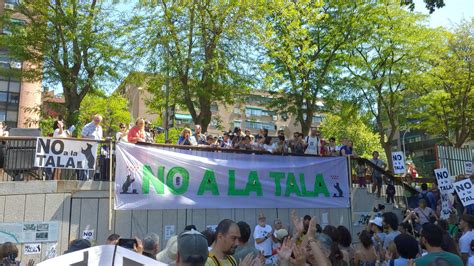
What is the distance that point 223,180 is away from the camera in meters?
11.3

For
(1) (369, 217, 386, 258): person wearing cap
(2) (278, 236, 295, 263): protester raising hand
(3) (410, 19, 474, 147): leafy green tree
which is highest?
(3) (410, 19, 474, 147): leafy green tree

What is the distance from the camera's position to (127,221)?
406 inches

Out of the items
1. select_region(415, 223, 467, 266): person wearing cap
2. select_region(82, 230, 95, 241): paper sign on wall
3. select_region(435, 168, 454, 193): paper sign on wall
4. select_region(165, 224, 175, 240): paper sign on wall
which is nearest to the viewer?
select_region(415, 223, 467, 266): person wearing cap

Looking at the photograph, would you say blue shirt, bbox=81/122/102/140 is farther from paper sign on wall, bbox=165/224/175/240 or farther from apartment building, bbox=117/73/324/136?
apartment building, bbox=117/73/324/136

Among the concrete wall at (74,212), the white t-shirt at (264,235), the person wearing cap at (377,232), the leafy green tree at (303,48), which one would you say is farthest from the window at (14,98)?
the person wearing cap at (377,232)

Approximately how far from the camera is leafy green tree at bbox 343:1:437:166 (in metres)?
23.3

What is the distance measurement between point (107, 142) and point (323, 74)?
14.6 meters

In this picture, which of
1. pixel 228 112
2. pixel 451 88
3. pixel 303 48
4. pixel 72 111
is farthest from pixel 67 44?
pixel 451 88

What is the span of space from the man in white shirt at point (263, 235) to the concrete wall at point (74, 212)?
66.7 inches

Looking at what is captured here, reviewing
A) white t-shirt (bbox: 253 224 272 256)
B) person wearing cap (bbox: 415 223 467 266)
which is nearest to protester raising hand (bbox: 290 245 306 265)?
person wearing cap (bbox: 415 223 467 266)

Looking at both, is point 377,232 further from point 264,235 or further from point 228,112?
point 228,112

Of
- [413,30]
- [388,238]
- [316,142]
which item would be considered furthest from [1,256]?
[413,30]

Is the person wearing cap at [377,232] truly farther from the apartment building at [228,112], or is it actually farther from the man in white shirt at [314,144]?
the apartment building at [228,112]

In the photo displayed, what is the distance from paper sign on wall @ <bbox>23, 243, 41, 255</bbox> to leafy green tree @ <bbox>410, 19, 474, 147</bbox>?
849 inches
